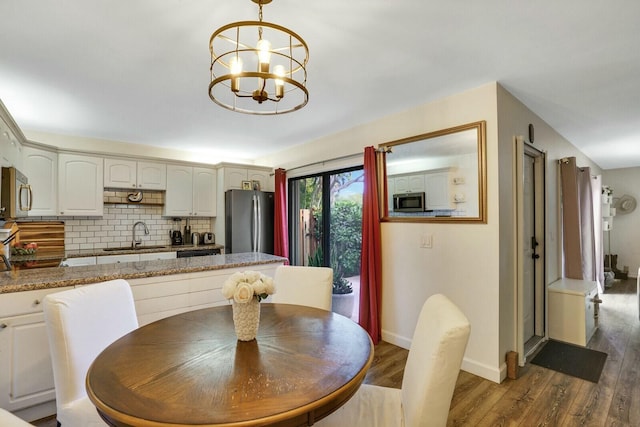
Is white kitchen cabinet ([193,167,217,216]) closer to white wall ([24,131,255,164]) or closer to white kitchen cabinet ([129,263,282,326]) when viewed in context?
white wall ([24,131,255,164])

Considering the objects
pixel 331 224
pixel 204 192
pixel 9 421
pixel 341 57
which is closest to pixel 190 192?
pixel 204 192

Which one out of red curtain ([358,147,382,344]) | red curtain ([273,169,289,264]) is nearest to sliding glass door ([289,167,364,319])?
red curtain ([273,169,289,264])

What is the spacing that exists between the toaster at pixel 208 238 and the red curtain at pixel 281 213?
111 cm

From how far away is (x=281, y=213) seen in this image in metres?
4.68

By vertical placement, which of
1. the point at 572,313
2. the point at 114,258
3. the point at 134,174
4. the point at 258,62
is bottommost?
the point at 572,313

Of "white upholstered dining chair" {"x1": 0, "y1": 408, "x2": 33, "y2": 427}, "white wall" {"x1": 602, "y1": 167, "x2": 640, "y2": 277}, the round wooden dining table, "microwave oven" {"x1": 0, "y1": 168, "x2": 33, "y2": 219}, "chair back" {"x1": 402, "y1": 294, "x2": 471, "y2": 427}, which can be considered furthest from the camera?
"white wall" {"x1": 602, "y1": 167, "x2": 640, "y2": 277}

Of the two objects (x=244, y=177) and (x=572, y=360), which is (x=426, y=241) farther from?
(x=244, y=177)

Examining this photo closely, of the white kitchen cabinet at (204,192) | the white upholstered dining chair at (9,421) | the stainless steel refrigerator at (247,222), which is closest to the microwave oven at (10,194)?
the white kitchen cabinet at (204,192)

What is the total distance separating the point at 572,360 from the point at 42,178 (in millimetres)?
5891

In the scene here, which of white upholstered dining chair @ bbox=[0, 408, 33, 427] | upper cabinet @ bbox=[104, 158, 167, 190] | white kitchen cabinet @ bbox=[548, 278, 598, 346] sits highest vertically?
upper cabinet @ bbox=[104, 158, 167, 190]

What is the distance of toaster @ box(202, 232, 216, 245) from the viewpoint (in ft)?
16.1

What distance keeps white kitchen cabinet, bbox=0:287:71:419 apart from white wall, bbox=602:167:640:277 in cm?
936

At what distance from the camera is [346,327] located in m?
1.52

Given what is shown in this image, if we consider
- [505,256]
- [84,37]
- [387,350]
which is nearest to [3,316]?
[84,37]
